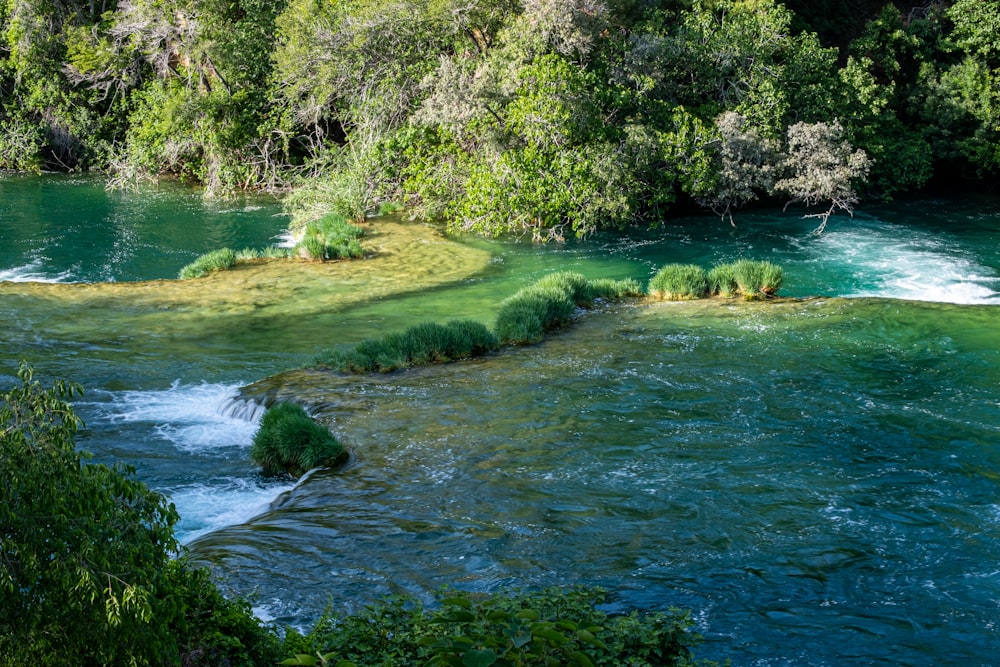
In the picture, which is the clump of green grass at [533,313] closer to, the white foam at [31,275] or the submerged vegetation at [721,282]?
the submerged vegetation at [721,282]

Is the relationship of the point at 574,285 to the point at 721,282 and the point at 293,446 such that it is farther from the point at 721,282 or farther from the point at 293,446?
the point at 293,446

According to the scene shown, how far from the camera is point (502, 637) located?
199 inches

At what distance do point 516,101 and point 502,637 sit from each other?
690 inches

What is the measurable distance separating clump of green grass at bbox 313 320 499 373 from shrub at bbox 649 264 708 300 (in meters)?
4.22

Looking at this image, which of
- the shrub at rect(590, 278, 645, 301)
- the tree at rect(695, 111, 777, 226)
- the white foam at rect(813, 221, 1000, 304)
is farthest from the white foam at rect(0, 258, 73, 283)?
the white foam at rect(813, 221, 1000, 304)

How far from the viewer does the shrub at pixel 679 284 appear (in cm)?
1712

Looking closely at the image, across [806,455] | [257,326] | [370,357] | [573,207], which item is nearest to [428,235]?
[573,207]

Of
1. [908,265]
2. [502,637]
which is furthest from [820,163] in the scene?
[502,637]

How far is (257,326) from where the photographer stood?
1550cm

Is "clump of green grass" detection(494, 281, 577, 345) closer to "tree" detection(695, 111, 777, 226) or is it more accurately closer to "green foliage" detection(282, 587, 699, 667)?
"tree" detection(695, 111, 777, 226)

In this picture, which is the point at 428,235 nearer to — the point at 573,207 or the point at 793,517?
the point at 573,207

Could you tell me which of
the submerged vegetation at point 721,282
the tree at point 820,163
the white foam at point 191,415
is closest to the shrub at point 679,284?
the submerged vegetation at point 721,282

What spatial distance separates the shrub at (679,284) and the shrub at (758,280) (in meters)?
0.62

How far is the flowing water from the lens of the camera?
302 inches
